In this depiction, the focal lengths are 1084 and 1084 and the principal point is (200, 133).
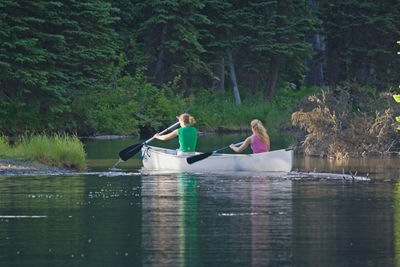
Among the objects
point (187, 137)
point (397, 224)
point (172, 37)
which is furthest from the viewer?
point (172, 37)

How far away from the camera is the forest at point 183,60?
4566cm

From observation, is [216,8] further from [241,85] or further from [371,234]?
[371,234]

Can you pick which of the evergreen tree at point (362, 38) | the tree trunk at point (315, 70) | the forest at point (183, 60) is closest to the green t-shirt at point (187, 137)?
the forest at point (183, 60)

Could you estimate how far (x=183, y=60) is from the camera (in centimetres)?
6328

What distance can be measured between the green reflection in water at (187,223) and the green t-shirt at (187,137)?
152 inches

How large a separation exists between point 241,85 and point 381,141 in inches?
1512

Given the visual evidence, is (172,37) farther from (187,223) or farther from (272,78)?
(187,223)

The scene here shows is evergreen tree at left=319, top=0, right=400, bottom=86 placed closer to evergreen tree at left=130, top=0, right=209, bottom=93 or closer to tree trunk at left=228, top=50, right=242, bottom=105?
tree trunk at left=228, top=50, right=242, bottom=105

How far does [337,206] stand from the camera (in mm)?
18094

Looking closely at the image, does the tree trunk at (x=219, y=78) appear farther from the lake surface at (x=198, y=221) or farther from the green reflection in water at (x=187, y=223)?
the green reflection in water at (x=187, y=223)

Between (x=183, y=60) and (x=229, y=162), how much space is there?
36615 millimetres

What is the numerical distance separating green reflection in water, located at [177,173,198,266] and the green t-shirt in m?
3.86

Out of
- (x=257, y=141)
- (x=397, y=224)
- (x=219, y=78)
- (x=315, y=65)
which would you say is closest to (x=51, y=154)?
(x=257, y=141)

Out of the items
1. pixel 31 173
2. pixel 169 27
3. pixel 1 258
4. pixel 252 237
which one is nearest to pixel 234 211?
pixel 252 237
